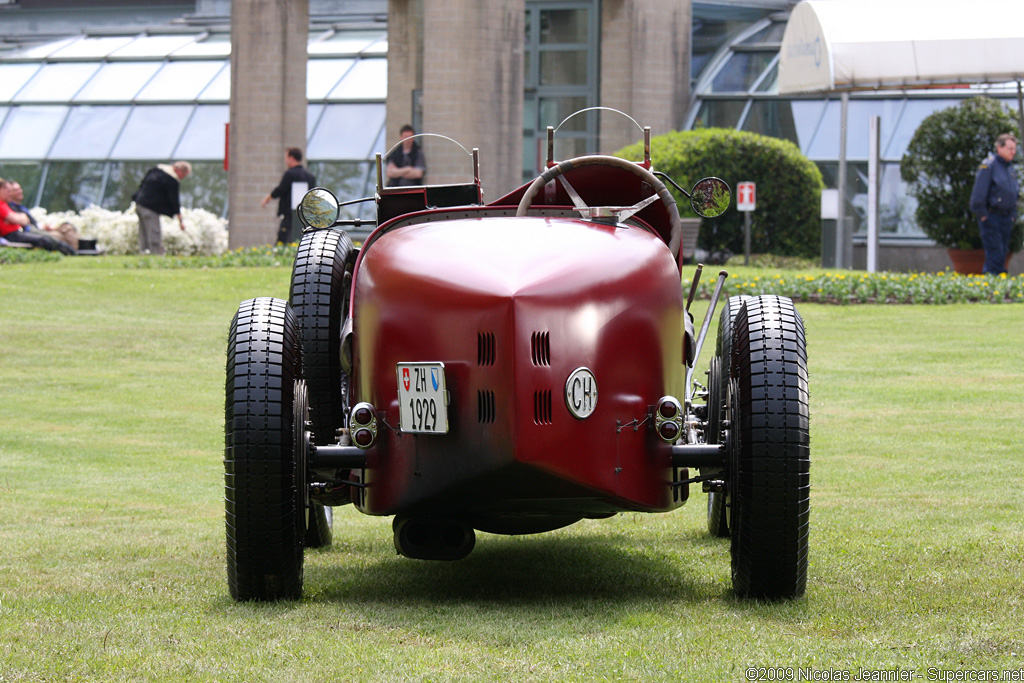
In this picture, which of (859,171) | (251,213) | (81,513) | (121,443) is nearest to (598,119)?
(859,171)

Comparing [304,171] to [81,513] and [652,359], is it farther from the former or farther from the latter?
[652,359]

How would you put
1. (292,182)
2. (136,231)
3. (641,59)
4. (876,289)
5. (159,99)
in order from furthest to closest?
1. (159,99)
2. (641,59)
3. (136,231)
4. (292,182)
5. (876,289)

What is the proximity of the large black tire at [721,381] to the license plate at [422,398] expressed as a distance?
131 centimetres

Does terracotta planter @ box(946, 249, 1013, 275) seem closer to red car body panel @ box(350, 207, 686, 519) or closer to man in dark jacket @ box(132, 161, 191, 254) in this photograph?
man in dark jacket @ box(132, 161, 191, 254)

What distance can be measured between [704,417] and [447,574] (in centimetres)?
132

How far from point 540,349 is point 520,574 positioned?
1556 millimetres

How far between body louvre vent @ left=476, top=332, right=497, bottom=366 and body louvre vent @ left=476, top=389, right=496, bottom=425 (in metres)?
0.09

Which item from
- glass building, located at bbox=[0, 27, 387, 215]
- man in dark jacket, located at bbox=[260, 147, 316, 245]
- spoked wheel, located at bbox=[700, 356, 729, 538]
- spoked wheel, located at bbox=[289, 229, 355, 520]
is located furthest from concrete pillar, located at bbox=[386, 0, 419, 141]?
spoked wheel, located at bbox=[700, 356, 729, 538]

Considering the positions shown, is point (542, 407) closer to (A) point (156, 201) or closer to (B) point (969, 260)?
(B) point (969, 260)

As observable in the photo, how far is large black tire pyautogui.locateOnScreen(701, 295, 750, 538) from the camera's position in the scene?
6.06 m

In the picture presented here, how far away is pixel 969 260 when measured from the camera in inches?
951

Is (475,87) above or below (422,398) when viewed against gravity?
above

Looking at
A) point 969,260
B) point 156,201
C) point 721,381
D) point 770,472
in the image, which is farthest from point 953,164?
point 770,472

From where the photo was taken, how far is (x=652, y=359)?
5203 mm
